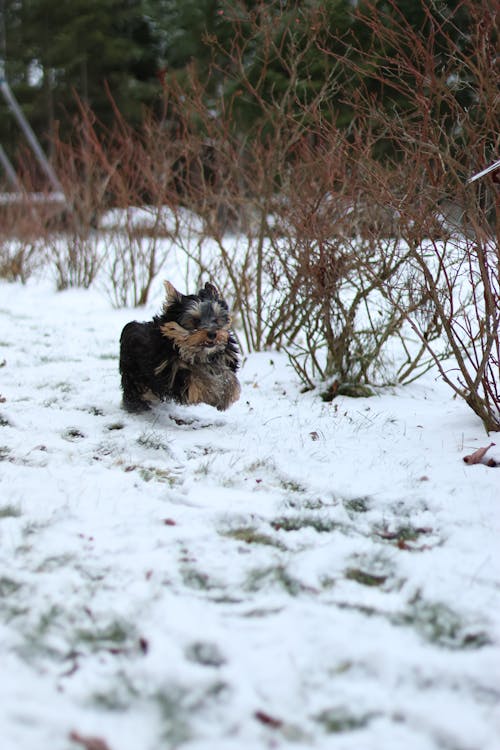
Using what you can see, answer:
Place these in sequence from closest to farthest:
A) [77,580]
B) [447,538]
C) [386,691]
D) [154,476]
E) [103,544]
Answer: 1. [386,691]
2. [77,580]
3. [103,544]
4. [447,538]
5. [154,476]

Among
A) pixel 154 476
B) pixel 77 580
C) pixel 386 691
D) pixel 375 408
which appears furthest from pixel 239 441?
pixel 386 691

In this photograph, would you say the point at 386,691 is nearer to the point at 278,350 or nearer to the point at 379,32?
the point at 379,32

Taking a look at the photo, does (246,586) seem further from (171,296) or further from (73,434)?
(171,296)

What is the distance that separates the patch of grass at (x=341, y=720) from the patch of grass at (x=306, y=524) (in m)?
1.26

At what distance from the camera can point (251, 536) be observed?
3.19 metres

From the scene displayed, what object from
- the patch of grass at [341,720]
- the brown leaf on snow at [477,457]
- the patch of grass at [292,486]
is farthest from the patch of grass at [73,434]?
the patch of grass at [341,720]

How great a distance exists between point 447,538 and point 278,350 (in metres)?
4.74

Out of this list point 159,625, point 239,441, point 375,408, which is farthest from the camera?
point 375,408

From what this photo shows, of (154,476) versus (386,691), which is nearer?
(386,691)

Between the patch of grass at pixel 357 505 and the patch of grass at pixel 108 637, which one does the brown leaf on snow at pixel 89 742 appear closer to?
the patch of grass at pixel 108 637

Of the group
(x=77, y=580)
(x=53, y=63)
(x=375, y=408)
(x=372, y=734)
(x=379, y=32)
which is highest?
(x=53, y=63)

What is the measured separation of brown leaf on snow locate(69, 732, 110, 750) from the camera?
1897 millimetres

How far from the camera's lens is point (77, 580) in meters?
2.70

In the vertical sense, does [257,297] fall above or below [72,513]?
above
